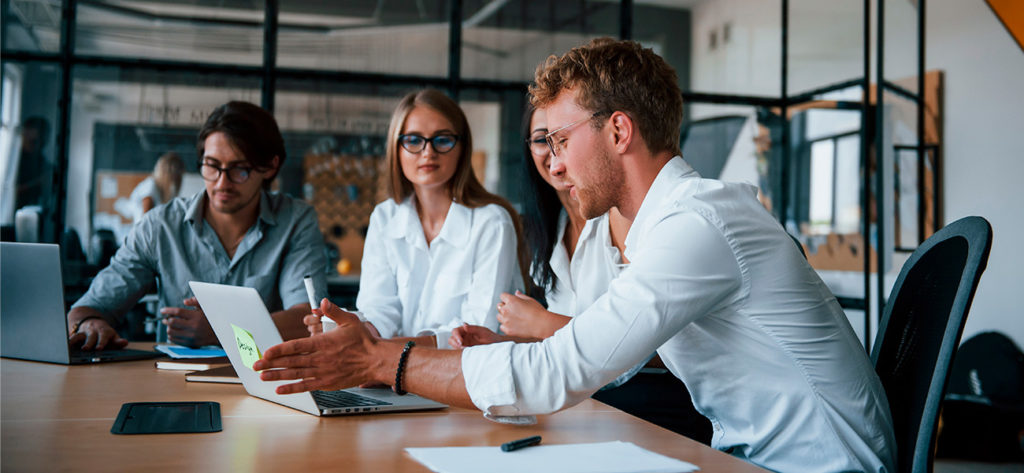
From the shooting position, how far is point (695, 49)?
19.8 feet

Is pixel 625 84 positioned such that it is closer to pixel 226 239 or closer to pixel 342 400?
pixel 342 400

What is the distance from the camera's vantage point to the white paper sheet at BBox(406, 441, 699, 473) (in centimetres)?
111

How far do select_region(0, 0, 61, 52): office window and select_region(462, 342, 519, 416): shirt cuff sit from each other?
191 inches

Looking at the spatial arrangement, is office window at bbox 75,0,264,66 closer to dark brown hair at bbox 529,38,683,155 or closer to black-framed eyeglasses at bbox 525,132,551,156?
black-framed eyeglasses at bbox 525,132,551,156

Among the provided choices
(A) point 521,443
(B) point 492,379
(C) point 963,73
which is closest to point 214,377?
(B) point 492,379

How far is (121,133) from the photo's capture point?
5117mm

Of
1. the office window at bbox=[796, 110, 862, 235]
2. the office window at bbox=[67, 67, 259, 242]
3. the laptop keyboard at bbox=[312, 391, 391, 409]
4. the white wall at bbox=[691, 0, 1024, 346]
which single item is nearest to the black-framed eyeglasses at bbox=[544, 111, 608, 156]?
the laptop keyboard at bbox=[312, 391, 391, 409]

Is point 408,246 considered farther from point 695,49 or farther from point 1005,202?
point 1005,202

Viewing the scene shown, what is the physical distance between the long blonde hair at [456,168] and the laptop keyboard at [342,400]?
127cm

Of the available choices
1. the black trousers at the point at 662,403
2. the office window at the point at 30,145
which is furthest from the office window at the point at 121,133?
the black trousers at the point at 662,403

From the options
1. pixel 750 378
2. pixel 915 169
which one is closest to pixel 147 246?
pixel 750 378

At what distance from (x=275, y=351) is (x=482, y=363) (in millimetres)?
353

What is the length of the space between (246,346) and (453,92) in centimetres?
426

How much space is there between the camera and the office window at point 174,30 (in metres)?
5.14
